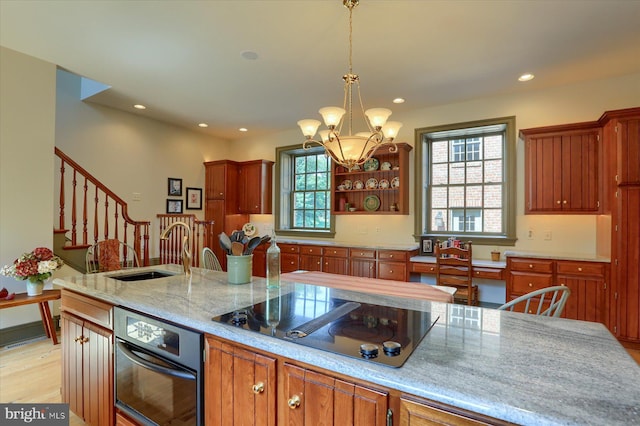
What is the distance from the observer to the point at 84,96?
4.77m

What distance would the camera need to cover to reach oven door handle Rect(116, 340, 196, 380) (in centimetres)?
133

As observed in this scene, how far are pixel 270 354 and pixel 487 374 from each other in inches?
26.7

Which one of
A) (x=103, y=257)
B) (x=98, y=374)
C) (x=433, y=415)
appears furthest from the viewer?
(x=103, y=257)

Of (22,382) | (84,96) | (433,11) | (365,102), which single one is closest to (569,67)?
(433,11)

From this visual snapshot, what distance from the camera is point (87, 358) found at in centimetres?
182

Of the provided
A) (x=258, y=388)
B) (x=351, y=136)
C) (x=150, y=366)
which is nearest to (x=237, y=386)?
(x=258, y=388)

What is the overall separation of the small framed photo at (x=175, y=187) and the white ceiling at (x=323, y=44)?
1.92 meters

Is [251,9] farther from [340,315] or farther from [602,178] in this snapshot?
[602,178]

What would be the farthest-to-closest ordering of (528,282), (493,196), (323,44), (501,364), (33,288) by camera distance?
(493,196)
(528,282)
(33,288)
(323,44)
(501,364)

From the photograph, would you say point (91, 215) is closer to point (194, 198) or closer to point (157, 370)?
point (194, 198)

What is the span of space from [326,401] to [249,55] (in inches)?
131

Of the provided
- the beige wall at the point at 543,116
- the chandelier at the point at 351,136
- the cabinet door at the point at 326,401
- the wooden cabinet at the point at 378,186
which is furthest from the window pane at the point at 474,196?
the cabinet door at the point at 326,401

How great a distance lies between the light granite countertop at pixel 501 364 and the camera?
2.35 feet

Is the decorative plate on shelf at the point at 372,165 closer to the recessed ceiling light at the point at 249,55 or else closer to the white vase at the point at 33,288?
the recessed ceiling light at the point at 249,55
